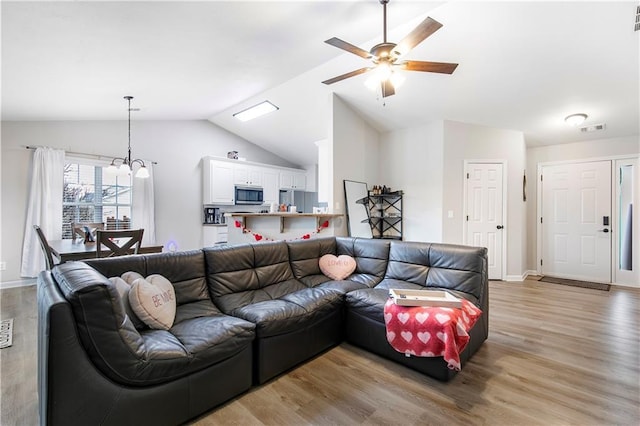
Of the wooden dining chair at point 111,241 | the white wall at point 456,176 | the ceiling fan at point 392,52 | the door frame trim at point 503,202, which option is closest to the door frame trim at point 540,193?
the white wall at point 456,176

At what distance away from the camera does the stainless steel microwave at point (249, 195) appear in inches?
248

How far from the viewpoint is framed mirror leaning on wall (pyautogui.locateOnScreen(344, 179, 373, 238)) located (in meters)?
4.75

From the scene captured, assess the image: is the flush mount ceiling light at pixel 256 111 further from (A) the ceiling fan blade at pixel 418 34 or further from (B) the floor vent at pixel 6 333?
(B) the floor vent at pixel 6 333

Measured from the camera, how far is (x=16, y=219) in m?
4.25

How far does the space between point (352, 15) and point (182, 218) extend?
15.7 ft

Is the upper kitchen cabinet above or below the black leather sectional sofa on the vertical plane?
above

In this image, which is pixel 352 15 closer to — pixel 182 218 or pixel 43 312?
pixel 43 312

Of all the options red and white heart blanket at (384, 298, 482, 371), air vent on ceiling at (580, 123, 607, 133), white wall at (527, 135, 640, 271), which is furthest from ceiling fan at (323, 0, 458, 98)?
white wall at (527, 135, 640, 271)

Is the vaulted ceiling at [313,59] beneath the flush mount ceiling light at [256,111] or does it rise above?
beneath

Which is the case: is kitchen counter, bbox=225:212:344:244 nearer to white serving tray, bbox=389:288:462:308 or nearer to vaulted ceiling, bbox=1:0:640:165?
vaulted ceiling, bbox=1:0:640:165

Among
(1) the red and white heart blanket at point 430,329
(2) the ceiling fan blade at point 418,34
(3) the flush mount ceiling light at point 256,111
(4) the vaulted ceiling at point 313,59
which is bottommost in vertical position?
(1) the red and white heart blanket at point 430,329

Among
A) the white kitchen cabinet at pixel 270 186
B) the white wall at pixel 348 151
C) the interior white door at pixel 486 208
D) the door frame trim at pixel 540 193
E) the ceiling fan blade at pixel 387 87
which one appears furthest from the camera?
the white kitchen cabinet at pixel 270 186

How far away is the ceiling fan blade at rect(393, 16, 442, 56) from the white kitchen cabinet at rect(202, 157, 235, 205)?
4606 mm

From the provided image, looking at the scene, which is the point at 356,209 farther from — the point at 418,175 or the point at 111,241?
the point at 111,241
